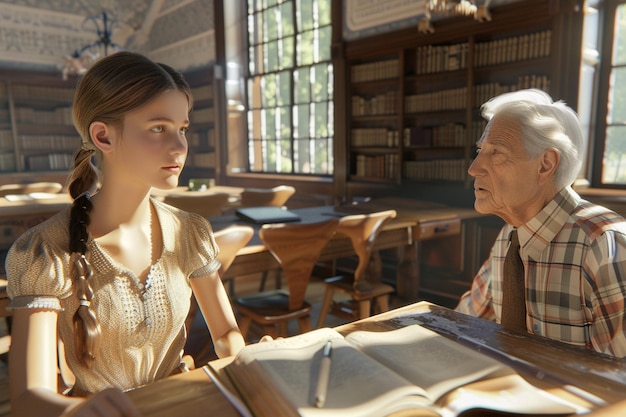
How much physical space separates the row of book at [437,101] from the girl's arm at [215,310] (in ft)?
11.6

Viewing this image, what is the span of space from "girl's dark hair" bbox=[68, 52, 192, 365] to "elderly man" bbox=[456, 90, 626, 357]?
0.93m

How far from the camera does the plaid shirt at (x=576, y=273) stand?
118cm

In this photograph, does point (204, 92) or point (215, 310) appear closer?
point (215, 310)

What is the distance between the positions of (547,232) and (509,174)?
193 mm

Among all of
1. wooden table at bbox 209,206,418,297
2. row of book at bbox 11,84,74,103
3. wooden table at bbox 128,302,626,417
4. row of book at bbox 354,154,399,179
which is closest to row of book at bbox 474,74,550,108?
row of book at bbox 354,154,399,179

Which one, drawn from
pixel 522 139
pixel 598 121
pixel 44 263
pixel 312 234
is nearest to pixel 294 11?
pixel 598 121

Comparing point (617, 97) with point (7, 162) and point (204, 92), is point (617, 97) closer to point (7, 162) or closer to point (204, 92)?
point (204, 92)

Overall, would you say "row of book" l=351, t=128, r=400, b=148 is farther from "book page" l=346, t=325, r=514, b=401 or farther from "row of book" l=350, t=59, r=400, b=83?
"book page" l=346, t=325, r=514, b=401

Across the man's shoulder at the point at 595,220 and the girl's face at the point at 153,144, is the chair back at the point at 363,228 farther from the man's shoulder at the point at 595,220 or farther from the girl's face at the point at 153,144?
the girl's face at the point at 153,144

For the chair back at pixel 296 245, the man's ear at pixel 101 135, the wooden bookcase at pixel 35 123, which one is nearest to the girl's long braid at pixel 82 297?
the man's ear at pixel 101 135

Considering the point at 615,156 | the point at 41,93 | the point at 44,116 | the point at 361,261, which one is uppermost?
the point at 41,93

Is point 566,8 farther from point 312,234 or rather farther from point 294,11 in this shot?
point 294,11

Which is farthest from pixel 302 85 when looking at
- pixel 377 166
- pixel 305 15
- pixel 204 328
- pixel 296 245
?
pixel 296 245

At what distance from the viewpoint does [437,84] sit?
14.8 ft
